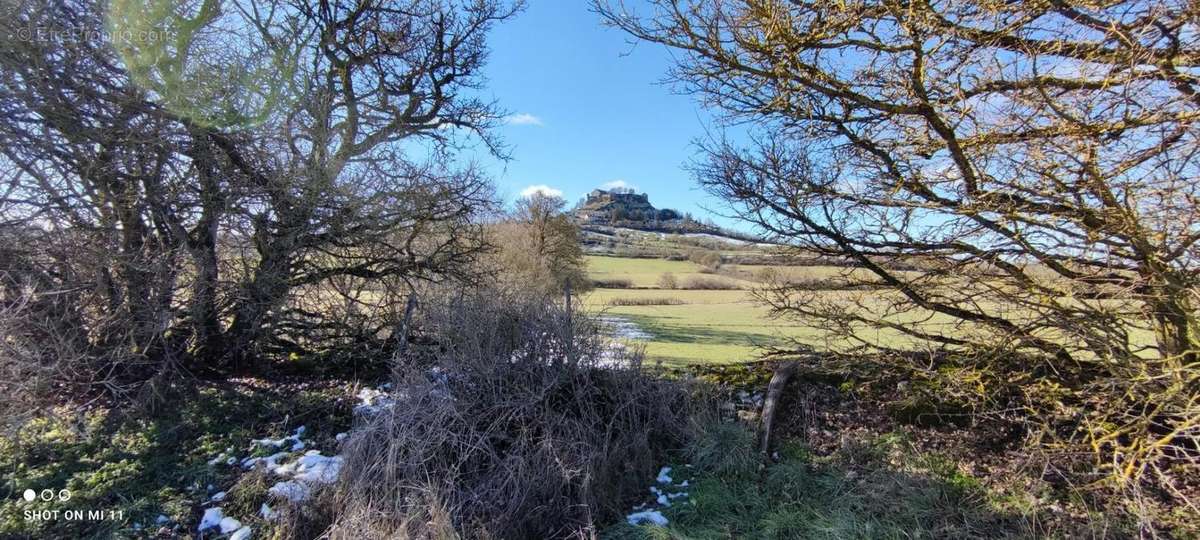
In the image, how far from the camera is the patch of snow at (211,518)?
397cm

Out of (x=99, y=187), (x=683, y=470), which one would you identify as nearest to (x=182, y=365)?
(x=99, y=187)

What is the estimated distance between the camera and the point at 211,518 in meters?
4.04

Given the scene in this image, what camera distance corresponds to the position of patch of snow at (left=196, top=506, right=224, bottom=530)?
3.97 meters

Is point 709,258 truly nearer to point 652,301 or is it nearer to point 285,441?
point 652,301

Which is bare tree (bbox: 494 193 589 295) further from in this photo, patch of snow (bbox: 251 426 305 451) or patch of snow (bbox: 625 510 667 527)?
patch of snow (bbox: 625 510 667 527)

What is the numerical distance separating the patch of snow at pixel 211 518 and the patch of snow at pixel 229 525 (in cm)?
5

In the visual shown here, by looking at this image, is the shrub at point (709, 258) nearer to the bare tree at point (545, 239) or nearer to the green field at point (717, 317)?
the green field at point (717, 317)

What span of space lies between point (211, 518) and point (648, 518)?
3.37 metres

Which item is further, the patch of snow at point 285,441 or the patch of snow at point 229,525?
the patch of snow at point 285,441

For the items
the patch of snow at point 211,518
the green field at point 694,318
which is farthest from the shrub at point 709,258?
the patch of snow at point 211,518

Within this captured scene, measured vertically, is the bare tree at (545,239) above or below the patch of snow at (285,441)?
above

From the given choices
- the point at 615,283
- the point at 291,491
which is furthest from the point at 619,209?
the point at 291,491

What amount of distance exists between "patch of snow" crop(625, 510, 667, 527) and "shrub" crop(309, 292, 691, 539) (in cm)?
18

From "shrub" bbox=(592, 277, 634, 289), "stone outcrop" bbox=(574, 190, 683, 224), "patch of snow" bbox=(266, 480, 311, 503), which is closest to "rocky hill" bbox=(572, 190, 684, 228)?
"stone outcrop" bbox=(574, 190, 683, 224)
